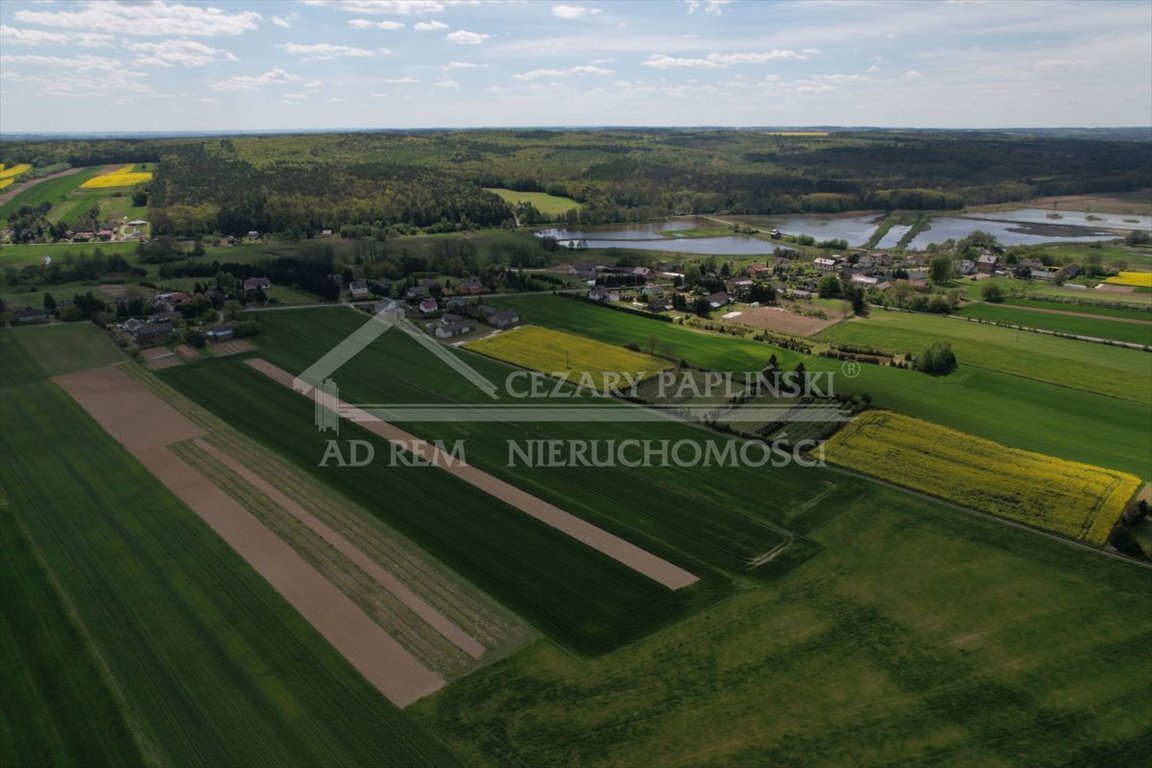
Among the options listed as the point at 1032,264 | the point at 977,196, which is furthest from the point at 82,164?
the point at 977,196

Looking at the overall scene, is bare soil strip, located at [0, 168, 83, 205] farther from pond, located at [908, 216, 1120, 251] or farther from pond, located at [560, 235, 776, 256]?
pond, located at [908, 216, 1120, 251]

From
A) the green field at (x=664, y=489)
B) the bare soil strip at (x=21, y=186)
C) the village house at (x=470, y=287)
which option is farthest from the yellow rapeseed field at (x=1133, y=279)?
the bare soil strip at (x=21, y=186)

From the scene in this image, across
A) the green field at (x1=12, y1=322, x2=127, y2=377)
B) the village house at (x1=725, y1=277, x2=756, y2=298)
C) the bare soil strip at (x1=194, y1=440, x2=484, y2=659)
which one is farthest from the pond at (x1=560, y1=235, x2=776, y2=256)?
the bare soil strip at (x1=194, y1=440, x2=484, y2=659)

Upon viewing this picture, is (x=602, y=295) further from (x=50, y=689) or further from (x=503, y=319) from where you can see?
(x=50, y=689)

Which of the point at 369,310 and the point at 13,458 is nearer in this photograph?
the point at 13,458

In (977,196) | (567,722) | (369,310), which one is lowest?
(567,722)

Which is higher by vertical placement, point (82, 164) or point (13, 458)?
point (82, 164)

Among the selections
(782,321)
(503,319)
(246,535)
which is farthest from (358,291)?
(246,535)

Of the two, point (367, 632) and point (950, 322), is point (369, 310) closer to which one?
point (367, 632)
